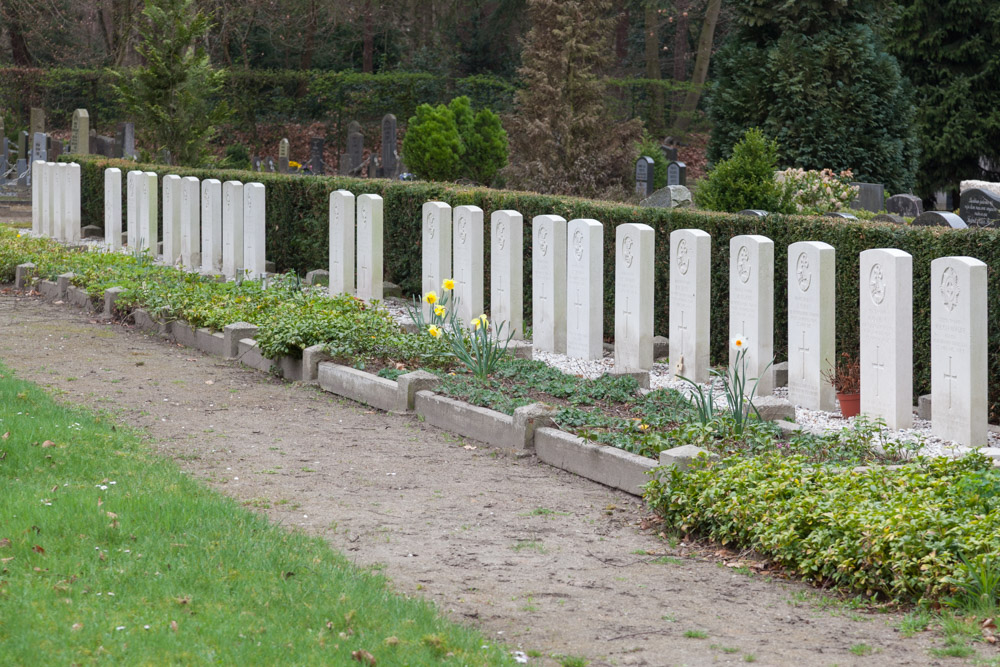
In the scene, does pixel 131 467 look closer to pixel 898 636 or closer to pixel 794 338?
pixel 898 636

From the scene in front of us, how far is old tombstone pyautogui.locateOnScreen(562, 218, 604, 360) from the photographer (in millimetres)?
9406

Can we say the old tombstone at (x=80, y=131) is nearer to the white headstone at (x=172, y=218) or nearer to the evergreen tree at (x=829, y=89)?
the white headstone at (x=172, y=218)

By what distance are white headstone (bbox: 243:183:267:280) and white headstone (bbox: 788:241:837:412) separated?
23.5 ft

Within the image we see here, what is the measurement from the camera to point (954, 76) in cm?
2539

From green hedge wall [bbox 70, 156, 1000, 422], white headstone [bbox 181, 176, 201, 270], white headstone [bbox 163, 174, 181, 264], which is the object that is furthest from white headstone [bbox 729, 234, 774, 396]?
white headstone [bbox 163, 174, 181, 264]

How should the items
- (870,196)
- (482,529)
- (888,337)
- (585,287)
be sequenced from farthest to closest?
(870,196), (585,287), (888,337), (482,529)

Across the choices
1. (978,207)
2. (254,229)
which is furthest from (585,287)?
(978,207)

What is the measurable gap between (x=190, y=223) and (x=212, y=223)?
26.7 inches

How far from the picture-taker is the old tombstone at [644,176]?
2031cm

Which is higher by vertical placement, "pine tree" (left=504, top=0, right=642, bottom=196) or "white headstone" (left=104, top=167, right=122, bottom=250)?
"pine tree" (left=504, top=0, right=642, bottom=196)

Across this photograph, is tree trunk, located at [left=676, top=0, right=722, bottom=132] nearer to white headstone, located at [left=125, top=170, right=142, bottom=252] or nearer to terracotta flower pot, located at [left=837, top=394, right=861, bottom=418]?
white headstone, located at [left=125, top=170, right=142, bottom=252]

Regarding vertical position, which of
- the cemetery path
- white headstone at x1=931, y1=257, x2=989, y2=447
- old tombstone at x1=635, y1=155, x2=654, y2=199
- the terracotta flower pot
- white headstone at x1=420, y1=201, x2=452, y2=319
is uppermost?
old tombstone at x1=635, y1=155, x2=654, y2=199

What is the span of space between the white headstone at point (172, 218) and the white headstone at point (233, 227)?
1302 mm

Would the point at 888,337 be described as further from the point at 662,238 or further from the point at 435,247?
the point at 435,247
